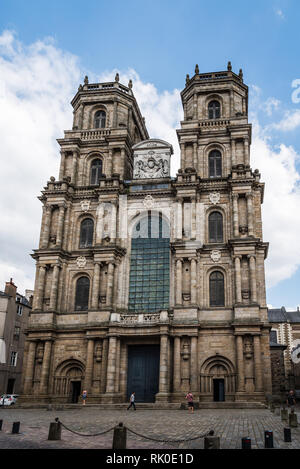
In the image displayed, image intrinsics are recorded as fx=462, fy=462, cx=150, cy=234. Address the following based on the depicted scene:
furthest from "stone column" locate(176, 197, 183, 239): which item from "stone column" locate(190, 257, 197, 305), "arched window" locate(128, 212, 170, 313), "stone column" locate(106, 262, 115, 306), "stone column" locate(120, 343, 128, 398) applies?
"stone column" locate(120, 343, 128, 398)

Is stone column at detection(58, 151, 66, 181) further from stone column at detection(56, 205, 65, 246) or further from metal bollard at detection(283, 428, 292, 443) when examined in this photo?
metal bollard at detection(283, 428, 292, 443)

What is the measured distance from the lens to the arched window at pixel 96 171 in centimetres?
4719

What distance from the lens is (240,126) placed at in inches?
1743

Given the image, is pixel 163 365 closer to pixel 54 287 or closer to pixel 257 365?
pixel 257 365

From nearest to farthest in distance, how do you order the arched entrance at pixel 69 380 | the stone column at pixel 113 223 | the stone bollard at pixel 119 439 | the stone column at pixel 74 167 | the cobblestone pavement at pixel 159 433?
the stone bollard at pixel 119 439 → the cobblestone pavement at pixel 159 433 → the arched entrance at pixel 69 380 → the stone column at pixel 113 223 → the stone column at pixel 74 167

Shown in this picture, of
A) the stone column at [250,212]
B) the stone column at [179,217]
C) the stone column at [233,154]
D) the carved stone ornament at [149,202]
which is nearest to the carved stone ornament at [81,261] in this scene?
the carved stone ornament at [149,202]

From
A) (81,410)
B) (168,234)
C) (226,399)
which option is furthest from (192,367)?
(168,234)

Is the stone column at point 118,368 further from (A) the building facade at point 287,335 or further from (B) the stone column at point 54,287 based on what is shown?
(A) the building facade at point 287,335

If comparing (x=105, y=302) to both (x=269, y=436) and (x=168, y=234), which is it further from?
(x=269, y=436)

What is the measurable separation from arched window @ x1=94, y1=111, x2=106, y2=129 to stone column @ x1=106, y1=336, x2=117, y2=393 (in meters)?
23.6

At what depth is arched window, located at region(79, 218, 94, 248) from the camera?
4388 centimetres

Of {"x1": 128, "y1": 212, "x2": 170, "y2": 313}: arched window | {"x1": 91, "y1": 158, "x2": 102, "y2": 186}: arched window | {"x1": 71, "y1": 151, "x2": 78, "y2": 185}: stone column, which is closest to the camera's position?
{"x1": 128, "y1": 212, "x2": 170, "y2": 313}: arched window

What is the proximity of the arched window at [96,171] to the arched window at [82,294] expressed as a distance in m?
10.5

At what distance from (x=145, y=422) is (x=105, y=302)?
685 inches
